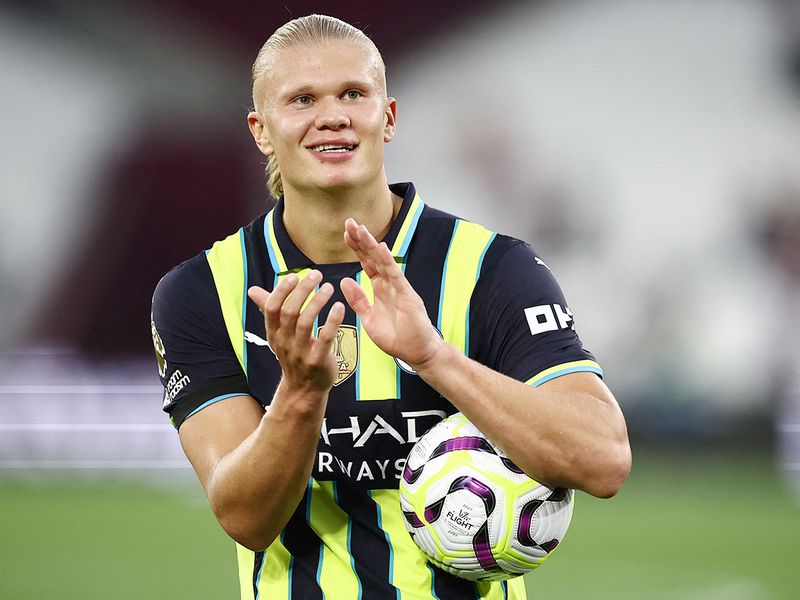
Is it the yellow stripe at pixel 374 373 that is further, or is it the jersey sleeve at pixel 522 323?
the yellow stripe at pixel 374 373

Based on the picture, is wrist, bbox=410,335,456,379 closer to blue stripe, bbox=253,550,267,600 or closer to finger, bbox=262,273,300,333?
finger, bbox=262,273,300,333

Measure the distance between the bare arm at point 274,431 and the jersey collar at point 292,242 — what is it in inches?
14.0

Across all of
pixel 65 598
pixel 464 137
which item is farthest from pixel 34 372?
pixel 464 137

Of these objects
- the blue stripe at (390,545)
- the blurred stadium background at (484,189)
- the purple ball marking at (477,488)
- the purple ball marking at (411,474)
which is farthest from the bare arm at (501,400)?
the blurred stadium background at (484,189)

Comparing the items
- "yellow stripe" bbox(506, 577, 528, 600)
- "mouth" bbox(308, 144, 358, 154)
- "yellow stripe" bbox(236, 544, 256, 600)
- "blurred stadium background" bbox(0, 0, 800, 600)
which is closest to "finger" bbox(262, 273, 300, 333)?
"mouth" bbox(308, 144, 358, 154)

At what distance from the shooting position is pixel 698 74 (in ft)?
22.3

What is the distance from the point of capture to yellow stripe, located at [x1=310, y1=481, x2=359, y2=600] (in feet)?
8.07

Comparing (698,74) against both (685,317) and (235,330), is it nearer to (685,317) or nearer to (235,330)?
(685,317)

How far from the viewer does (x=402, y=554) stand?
96.9 inches

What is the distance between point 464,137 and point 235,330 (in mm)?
4386

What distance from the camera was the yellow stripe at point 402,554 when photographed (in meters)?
2.44

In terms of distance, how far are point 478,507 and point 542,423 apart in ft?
0.81

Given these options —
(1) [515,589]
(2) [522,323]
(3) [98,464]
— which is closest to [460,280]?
(2) [522,323]

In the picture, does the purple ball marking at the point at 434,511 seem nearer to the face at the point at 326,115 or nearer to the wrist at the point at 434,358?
the wrist at the point at 434,358
